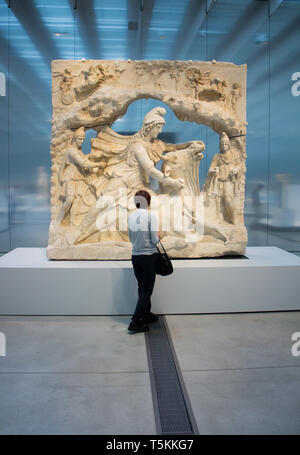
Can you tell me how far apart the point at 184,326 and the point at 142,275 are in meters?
0.71

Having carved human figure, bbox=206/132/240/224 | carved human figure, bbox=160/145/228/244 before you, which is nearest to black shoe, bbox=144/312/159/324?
carved human figure, bbox=160/145/228/244

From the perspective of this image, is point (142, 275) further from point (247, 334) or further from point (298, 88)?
point (298, 88)

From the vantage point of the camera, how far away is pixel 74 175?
4.99m

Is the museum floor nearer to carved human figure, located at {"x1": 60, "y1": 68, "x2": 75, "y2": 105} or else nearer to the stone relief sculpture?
the stone relief sculpture

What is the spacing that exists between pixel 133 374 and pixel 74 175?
2.70 m

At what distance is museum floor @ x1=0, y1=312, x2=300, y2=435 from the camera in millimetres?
2488

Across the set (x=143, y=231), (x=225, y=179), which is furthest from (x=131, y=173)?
(x=143, y=231)

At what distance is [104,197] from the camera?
16.2ft

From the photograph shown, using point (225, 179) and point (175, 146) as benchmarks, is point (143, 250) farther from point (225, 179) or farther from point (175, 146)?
point (175, 146)

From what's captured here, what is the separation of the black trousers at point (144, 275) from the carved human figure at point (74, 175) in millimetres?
1454

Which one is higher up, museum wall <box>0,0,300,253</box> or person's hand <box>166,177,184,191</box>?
museum wall <box>0,0,300,253</box>

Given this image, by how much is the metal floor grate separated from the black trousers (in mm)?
241

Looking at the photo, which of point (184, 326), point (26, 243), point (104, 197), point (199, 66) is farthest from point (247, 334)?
point (26, 243)

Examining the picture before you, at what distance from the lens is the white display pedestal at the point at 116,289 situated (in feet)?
14.4
